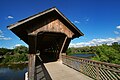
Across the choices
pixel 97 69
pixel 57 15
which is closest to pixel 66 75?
pixel 97 69

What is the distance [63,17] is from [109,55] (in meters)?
19.3

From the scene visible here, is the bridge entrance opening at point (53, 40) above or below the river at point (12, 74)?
above

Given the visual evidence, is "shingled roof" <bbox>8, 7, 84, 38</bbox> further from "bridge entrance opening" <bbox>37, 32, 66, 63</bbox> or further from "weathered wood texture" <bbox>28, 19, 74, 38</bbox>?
"bridge entrance opening" <bbox>37, 32, 66, 63</bbox>

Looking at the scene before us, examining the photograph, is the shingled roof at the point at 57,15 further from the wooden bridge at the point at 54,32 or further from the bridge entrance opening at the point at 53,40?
the bridge entrance opening at the point at 53,40

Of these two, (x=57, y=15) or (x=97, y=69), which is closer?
(x=97, y=69)

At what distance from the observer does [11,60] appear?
68.7 m

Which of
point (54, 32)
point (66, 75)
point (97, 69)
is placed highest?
point (54, 32)

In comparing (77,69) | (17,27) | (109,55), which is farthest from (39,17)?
(109,55)

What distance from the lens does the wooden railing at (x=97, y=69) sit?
5.63 meters

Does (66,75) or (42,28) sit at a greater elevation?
(42,28)

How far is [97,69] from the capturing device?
6.73 metres

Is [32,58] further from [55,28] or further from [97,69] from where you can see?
[97,69]

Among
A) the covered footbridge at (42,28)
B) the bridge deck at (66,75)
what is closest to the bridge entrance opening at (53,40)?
the covered footbridge at (42,28)

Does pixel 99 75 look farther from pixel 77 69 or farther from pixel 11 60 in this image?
pixel 11 60
